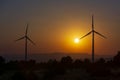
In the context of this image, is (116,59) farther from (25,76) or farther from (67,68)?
(25,76)

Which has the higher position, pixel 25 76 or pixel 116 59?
pixel 116 59

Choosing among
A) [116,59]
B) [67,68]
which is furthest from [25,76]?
[116,59]

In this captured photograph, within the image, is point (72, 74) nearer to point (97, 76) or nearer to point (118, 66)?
point (97, 76)

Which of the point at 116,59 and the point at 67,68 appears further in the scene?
the point at 116,59

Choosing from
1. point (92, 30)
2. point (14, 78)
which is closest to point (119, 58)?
point (92, 30)

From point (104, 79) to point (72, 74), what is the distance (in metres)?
8.63

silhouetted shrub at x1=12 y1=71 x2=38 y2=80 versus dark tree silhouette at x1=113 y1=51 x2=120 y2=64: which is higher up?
dark tree silhouette at x1=113 y1=51 x2=120 y2=64

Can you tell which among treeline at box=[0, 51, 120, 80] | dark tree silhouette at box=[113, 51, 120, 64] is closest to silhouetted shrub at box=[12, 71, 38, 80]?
treeline at box=[0, 51, 120, 80]

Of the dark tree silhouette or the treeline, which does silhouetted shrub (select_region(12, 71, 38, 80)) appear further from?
the dark tree silhouette

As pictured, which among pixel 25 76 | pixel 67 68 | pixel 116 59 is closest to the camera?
pixel 25 76

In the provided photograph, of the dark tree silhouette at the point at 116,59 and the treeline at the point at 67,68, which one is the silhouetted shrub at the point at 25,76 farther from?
the dark tree silhouette at the point at 116,59

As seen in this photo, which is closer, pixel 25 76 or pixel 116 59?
pixel 25 76

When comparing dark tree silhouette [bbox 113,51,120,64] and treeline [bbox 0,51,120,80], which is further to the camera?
dark tree silhouette [bbox 113,51,120,64]

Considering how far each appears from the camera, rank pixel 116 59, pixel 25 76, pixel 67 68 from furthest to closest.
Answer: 1. pixel 116 59
2. pixel 67 68
3. pixel 25 76
